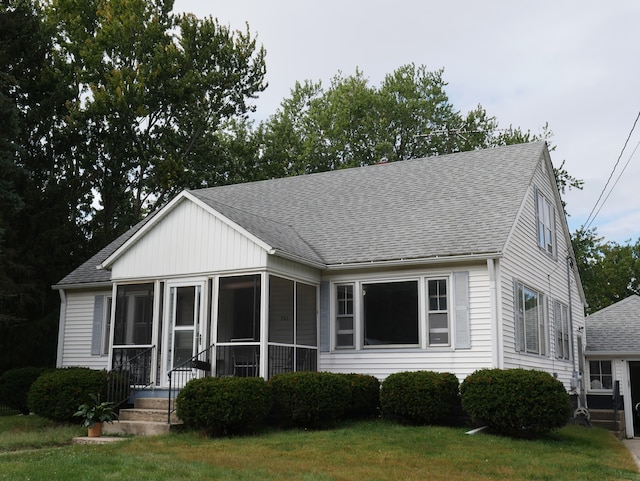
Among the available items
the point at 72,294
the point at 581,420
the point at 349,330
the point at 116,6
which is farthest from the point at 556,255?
the point at 116,6

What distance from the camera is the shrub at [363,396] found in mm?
13998

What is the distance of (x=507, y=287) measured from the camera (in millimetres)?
14797

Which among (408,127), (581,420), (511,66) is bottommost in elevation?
(581,420)

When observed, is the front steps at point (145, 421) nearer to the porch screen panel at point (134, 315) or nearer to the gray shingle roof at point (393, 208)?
the porch screen panel at point (134, 315)

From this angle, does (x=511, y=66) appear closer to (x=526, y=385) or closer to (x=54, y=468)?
(x=526, y=385)

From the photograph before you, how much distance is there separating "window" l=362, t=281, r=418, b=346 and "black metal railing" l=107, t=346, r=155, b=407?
4.76 meters

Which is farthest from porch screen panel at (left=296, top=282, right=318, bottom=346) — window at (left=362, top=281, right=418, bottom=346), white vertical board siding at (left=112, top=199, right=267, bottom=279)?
white vertical board siding at (left=112, top=199, right=267, bottom=279)

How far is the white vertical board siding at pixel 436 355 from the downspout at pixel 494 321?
79 mm

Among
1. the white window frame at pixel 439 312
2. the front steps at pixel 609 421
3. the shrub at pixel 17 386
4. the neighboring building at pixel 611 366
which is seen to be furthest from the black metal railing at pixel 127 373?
the neighboring building at pixel 611 366

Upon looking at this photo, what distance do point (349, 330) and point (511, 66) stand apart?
672cm

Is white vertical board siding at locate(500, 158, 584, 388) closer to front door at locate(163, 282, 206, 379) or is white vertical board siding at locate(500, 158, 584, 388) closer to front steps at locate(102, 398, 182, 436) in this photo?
front door at locate(163, 282, 206, 379)

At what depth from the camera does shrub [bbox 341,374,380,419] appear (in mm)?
13998

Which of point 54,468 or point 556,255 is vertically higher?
point 556,255

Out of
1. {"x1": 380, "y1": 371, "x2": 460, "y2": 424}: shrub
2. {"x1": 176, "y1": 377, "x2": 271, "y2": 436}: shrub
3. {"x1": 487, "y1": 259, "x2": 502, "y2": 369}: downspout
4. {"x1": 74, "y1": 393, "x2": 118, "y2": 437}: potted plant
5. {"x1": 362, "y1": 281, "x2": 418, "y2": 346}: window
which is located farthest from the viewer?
{"x1": 362, "y1": 281, "x2": 418, "y2": 346}: window
